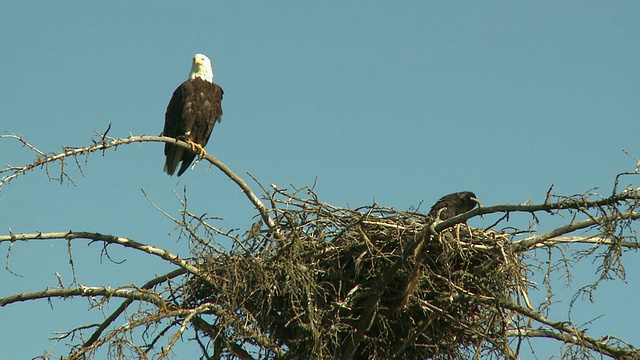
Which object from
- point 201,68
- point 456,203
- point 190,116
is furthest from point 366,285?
point 201,68

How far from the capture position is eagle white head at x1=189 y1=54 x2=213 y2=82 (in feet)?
39.7

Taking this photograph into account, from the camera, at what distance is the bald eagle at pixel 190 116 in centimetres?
1126

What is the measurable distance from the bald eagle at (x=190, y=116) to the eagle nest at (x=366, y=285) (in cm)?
368

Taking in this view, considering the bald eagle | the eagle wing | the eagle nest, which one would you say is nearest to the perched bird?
the eagle nest

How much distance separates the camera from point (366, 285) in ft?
24.8

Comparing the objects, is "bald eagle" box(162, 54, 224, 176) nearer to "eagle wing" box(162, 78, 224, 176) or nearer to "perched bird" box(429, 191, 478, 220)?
"eagle wing" box(162, 78, 224, 176)

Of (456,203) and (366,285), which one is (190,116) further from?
(366,285)

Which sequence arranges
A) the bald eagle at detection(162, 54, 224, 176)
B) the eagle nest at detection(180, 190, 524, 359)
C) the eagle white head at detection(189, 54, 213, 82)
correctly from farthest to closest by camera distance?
the eagle white head at detection(189, 54, 213, 82)
the bald eagle at detection(162, 54, 224, 176)
the eagle nest at detection(180, 190, 524, 359)

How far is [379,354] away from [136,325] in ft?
7.99

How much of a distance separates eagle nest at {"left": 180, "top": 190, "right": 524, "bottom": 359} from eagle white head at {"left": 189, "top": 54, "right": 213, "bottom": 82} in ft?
15.3

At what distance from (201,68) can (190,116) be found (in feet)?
3.99

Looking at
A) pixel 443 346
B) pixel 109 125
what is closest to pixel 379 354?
pixel 443 346

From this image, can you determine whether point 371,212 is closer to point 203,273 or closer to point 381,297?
point 381,297

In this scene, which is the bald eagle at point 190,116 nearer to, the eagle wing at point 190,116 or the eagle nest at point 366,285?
the eagle wing at point 190,116
